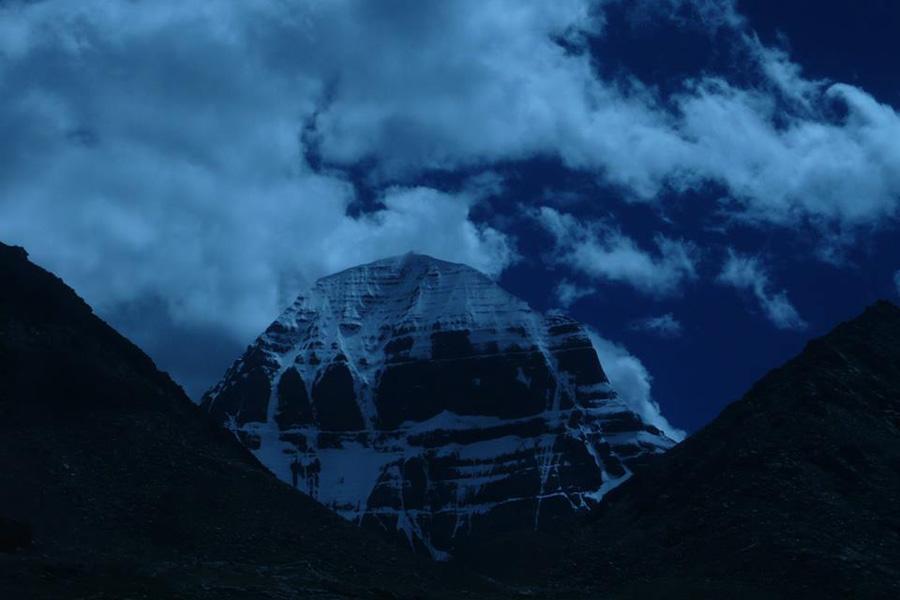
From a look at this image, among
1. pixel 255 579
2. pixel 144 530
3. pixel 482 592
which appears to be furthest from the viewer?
pixel 482 592

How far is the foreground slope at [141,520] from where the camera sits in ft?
480

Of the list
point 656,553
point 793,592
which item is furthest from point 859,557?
point 656,553

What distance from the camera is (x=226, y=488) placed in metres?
189

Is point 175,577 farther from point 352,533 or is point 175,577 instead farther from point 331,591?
point 352,533

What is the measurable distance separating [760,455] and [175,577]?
283 feet

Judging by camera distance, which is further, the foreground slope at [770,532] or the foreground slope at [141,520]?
the foreground slope at [770,532]

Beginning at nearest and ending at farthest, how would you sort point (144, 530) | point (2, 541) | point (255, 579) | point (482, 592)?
point (2, 541)
point (255, 579)
point (144, 530)
point (482, 592)

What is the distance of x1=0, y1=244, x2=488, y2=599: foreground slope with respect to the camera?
14625 centimetres

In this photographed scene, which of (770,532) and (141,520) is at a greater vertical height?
(141,520)

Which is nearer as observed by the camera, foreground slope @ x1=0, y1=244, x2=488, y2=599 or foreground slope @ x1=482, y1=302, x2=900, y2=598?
foreground slope @ x1=0, y1=244, x2=488, y2=599

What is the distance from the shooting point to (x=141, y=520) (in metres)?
170

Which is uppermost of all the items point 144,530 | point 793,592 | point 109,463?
point 109,463

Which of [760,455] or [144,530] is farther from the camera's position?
[760,455]

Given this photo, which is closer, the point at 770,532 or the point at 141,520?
the point at 770,532
